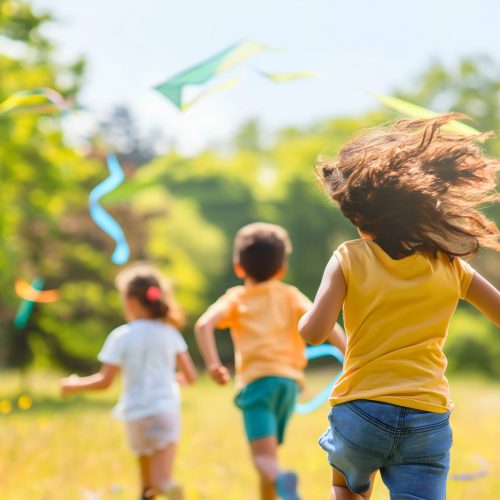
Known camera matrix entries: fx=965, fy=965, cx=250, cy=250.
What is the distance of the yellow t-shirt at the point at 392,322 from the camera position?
10.1ft

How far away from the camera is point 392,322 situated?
3.09m

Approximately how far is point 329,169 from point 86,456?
4.74 metres

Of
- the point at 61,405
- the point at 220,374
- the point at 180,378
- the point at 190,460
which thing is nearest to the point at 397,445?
the point at 220,374

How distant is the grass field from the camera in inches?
233

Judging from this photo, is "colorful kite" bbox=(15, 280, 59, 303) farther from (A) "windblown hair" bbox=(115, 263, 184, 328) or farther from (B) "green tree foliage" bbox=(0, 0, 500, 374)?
(A) "windblown hair" bbox=(115, 263, 184, 328)

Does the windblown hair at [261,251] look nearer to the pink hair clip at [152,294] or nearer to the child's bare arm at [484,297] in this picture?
the pink hair clip at [152,294]

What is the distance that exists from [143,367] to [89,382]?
322 millimetres

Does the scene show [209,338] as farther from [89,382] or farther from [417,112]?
[417,112]

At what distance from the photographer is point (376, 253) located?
3.13m

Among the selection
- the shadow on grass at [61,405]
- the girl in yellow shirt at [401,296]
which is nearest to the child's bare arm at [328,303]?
the girl in yellow shirt at [401,296]

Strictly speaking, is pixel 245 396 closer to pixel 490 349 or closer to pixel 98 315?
pixel 98 315

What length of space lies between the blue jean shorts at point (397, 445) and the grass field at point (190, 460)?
2.72 m

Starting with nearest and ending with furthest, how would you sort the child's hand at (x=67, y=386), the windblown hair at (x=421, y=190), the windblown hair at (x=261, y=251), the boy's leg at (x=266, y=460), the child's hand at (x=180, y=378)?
the windblown hair at (x=421, y=190) → the boy's leg at (x=266, y=460) → the windblown hair at (x=261, y=251) → the child's hand at (x=67, y=386) → the child's hand at (x=180, y=378)

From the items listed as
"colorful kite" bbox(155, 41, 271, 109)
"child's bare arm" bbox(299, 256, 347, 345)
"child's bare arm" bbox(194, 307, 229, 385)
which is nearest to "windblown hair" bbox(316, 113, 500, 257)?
"child's bare arm" bbox(299, 256, 347, 345)
